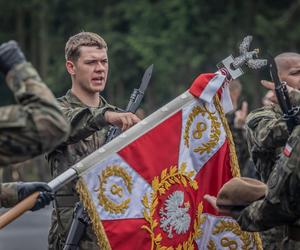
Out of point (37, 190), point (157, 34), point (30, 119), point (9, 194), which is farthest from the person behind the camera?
point (157, 34)

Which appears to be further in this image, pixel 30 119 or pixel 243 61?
pixel 243 61

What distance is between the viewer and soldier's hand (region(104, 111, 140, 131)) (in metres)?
6.21

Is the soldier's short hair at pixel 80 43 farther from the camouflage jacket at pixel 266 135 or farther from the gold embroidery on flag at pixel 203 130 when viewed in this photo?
the camouflage jacket at pixel 266 135

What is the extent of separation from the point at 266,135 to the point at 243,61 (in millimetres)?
473

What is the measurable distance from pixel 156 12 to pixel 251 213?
99.5ft

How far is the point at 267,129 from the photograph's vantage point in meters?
6.37

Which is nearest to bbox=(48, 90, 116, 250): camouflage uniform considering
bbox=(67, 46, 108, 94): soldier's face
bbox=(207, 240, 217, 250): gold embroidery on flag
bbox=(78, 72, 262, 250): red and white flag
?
bbox=(67, 46, 108, 94): soldier's face

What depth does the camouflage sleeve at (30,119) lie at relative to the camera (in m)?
4.11

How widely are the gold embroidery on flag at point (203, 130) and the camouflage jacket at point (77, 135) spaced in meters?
0.48

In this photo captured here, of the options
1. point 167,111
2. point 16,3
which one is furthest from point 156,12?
point 167,111

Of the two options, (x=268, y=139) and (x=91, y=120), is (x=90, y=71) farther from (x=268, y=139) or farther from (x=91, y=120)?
(x=268, y=139)

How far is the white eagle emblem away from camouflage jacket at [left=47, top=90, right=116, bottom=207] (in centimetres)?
59

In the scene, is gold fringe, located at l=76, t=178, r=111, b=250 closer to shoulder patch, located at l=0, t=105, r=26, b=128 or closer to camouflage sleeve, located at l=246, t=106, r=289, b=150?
camouflage sleeve, located at l=246, t=106, r=289, b=150

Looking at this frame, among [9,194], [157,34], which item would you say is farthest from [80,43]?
[157,34]
